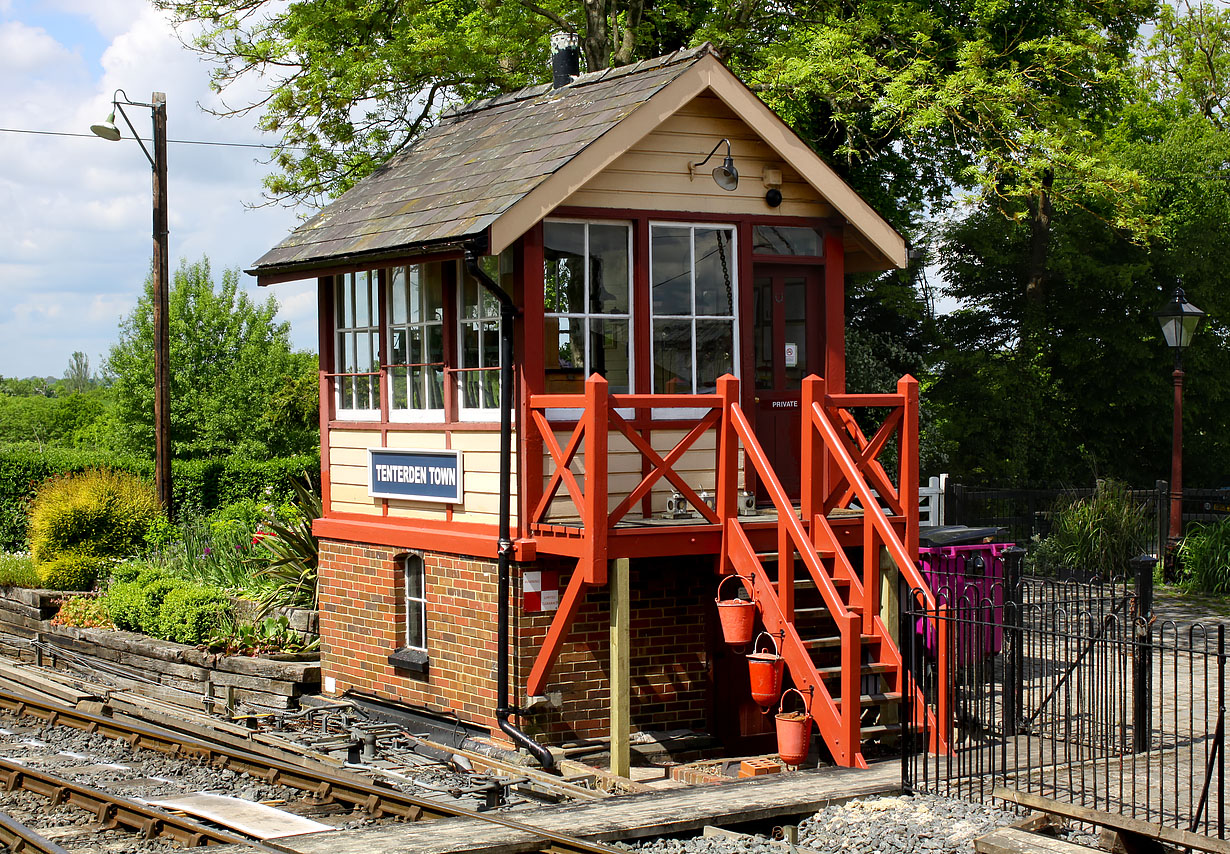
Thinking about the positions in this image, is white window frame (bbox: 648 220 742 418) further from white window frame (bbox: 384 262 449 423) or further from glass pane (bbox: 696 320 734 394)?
white window frame (bbox: 384 262 449 423)

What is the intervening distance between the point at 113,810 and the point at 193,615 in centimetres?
643

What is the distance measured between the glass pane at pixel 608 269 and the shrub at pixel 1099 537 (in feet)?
39.2

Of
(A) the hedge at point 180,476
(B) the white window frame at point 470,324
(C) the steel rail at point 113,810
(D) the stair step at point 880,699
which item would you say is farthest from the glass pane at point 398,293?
(A) the hedge at point 180,476

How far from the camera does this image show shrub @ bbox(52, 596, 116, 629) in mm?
17094

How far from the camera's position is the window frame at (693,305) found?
1164 cm

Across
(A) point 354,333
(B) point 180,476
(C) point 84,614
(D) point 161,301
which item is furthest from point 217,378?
(A) point 354,333

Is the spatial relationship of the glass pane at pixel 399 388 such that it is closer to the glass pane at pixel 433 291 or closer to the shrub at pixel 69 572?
the glass pane at pixel 433 291

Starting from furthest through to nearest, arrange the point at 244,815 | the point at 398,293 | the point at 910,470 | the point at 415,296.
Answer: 1. the point at 398,293
2. the point at 415,296
3. the point at 910,470
4. the point at 244,815

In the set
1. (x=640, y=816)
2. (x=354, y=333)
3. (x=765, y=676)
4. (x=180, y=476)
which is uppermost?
(x=354, y=333)

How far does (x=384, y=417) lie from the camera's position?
510 inches

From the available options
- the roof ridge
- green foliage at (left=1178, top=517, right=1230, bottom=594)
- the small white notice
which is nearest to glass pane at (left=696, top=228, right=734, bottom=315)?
the roof ridge

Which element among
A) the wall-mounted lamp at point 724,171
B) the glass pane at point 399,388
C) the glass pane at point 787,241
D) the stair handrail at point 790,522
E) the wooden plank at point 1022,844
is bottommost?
the wooden plank at point 1022,844

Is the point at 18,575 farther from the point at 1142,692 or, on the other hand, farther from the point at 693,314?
the point at 1142,692

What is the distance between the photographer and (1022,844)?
7.11 m
